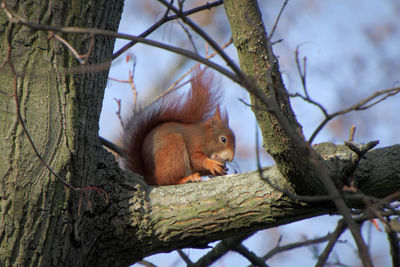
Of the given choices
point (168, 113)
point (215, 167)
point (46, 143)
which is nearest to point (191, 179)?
point (215, 167)

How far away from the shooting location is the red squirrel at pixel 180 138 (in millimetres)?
2846

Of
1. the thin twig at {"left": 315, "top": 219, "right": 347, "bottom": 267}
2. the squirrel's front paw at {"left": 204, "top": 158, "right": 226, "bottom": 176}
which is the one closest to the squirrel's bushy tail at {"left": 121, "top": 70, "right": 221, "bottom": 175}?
the squirrel's front paw at {"left": 204, "top": 158, "right": 226, "bottom": 176}

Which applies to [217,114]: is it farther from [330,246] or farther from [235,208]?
[330,246]

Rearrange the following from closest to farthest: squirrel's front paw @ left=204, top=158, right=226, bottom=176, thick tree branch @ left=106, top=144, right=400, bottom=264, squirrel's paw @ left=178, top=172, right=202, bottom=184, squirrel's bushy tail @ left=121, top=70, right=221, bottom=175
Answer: thick tree branch @ left=106, top=144, right=400, bottom=264
squirrel's paw @ left=178, top=172, right=202, bottom=184
squirrel's bushy tail @ left=121, top=70, right=221, bottom=175
squirrel's front paw @ left=204, top=158, right=226, bottom=176

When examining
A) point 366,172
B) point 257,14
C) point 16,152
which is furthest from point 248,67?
point 16,152

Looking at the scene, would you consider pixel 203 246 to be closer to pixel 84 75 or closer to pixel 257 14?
pixel 84 75

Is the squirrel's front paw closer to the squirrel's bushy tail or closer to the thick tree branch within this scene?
the squirrel's bushy tail

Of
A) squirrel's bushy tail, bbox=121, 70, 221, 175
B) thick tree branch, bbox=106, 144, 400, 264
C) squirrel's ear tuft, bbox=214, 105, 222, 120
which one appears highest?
squirrel's ear tuft, bbox=214, 105, 222, 120

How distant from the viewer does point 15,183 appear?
1.66 m

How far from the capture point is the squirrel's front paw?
3043 millimetres

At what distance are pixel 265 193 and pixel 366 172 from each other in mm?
422

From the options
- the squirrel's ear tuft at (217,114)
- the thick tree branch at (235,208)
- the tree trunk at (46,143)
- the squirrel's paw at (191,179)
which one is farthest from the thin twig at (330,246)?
the squirrel's ear tuft at (217,114)

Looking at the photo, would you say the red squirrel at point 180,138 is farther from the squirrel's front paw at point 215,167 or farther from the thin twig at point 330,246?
the thin twig at point 330,246

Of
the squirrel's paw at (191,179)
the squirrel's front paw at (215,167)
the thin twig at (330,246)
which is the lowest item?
the thin twig at (330,246)
